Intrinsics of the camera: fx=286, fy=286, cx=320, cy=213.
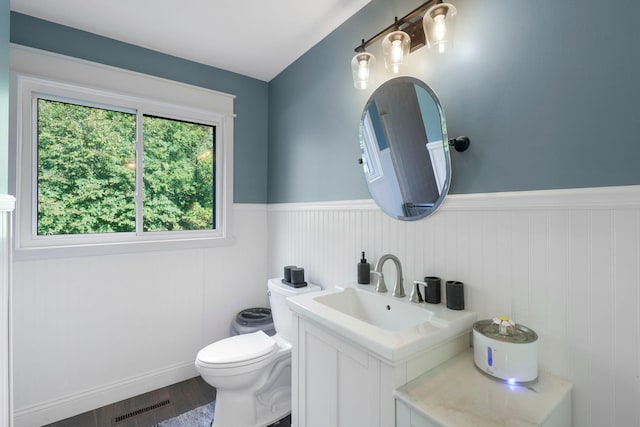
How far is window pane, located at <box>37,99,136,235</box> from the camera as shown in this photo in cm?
179

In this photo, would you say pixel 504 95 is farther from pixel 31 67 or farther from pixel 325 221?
pixel 31 67

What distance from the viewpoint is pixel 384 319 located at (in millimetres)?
1346

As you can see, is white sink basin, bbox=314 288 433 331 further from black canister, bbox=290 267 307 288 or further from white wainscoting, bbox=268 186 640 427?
black canister, bbox=290 267 307 288

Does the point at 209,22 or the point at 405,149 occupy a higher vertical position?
the point at 209,22

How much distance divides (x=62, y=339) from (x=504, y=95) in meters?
2.67

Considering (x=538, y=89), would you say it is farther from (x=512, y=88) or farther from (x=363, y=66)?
(x=363, y=66)

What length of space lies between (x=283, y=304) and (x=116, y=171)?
148 cm

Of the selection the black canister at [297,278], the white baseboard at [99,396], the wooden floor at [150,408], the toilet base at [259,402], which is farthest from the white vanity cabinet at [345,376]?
the white baseboard at [99,396]

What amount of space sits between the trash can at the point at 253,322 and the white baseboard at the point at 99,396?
0.43 m

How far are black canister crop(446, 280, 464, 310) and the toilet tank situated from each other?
0.91m

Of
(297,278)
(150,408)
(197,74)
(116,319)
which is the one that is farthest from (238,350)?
(197,74)

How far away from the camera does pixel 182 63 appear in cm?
217

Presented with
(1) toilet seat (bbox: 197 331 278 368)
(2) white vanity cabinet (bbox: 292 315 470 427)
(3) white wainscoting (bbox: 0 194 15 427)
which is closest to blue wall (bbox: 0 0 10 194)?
(3) white wainscoting (bbox: 0 194 15 427)

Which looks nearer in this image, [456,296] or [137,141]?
[456,296]
